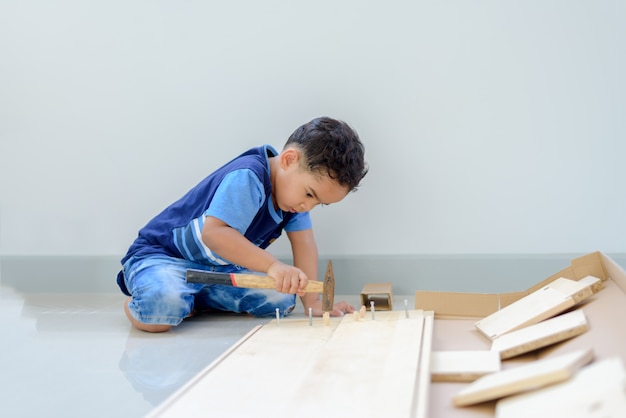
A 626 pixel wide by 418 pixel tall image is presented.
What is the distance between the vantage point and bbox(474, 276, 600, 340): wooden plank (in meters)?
1.21

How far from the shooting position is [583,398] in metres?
0.68

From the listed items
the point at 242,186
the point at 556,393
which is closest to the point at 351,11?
the point at 242,186

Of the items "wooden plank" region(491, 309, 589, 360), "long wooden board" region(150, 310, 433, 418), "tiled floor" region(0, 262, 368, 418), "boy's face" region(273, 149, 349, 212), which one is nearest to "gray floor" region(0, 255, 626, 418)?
"tiled floor" region(0, 262, 368, 418)

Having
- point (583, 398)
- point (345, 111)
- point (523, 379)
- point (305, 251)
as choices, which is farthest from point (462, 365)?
point (345, 111)

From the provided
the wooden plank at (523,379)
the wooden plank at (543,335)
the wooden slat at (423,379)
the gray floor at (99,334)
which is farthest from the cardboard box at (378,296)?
the wooden plank at (523,379)

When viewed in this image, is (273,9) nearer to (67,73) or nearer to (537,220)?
(67,73)

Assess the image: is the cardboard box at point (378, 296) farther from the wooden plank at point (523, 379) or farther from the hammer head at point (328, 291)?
the wooden plank at point (523, 379)

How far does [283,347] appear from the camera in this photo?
121 centimetres

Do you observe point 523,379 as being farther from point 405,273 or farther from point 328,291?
point 405,273

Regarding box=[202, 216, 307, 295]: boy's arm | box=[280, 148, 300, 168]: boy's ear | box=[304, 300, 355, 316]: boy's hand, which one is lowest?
box=[304, 300, 355, 316]: boy's hand

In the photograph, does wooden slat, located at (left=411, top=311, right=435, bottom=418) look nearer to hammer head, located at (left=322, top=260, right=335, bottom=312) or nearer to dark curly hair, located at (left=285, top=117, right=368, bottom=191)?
hammer head, located at (left=322, top=260, right=335, bottom=312)

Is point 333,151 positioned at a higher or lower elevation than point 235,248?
higher

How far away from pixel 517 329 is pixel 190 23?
129 centimetres

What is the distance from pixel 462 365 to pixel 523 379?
0.23 metres
